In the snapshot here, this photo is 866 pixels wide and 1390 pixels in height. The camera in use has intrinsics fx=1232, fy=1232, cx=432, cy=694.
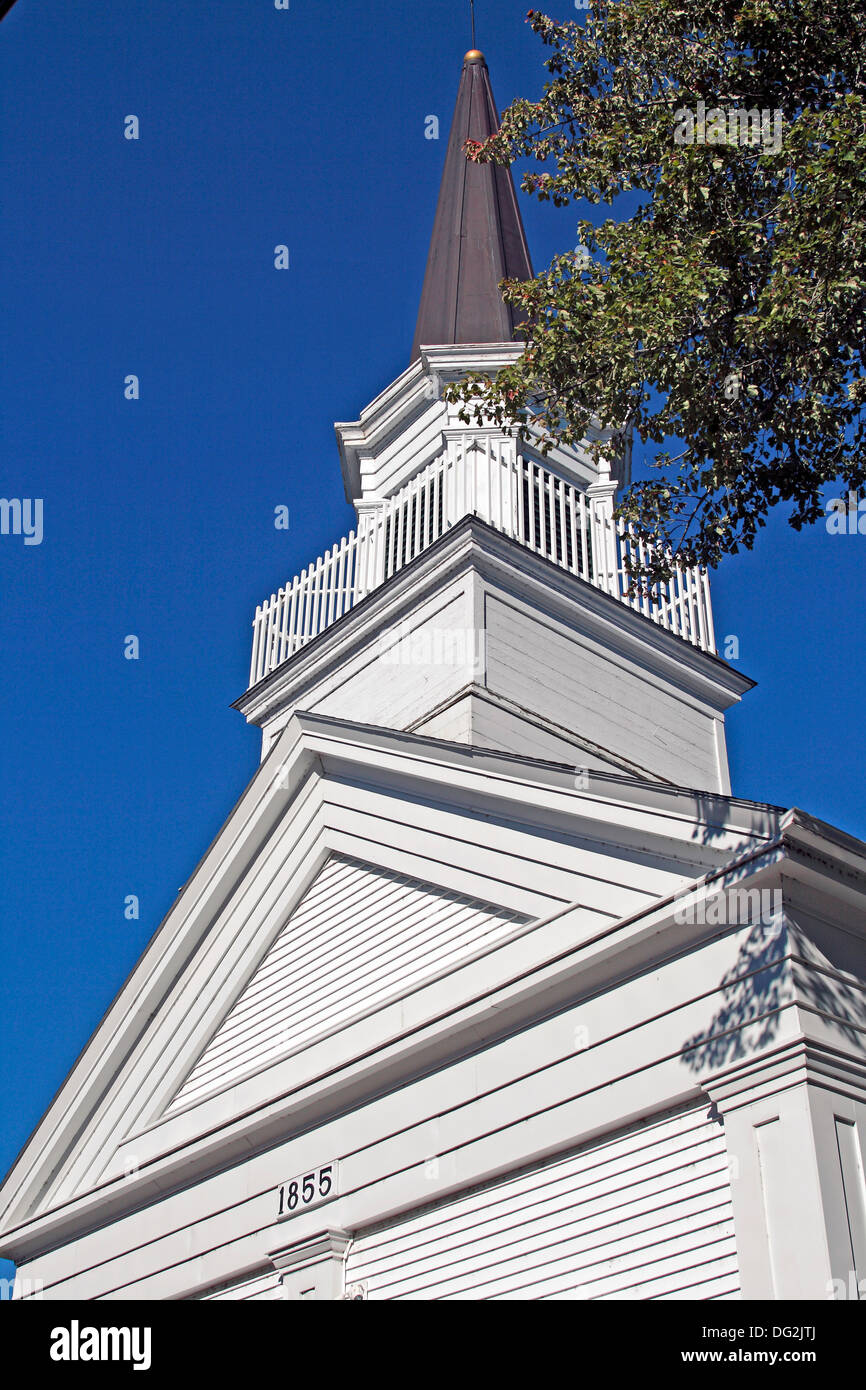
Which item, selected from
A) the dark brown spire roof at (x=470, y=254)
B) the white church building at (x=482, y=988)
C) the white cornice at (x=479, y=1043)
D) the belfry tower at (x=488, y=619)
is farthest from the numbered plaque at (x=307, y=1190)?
the dark brown spire roof at (x=470, y=254)

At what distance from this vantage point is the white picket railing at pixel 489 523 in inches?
593

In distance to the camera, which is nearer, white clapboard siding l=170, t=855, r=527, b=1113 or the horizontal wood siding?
white clapboard siding l=170, t=855, r=527, b=1113

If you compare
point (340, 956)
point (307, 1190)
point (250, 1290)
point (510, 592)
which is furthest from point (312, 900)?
point (510, 592)

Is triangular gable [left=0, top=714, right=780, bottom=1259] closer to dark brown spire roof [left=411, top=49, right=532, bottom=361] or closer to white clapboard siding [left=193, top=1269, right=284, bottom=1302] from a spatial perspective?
white clapboard siding [left=193, top=1269, right=284, bottom=1302]

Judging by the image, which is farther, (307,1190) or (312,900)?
(312,900)

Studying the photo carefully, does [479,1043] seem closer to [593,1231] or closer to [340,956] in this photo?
[593,1231]

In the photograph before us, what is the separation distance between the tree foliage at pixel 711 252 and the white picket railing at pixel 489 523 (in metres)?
5.23

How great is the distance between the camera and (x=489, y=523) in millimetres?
14359

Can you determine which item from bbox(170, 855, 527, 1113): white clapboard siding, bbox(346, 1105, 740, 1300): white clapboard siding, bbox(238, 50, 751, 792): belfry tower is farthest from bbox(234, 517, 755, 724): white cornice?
bbox(346, 1105, 740, 1300): white clapboard siding

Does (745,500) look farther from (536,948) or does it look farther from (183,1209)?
(183,1209)

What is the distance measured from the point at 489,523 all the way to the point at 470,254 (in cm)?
850

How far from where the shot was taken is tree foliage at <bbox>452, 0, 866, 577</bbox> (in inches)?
303

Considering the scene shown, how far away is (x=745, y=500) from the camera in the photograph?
9.52 m

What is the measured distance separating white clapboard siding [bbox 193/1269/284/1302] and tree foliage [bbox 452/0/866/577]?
6.47 m
